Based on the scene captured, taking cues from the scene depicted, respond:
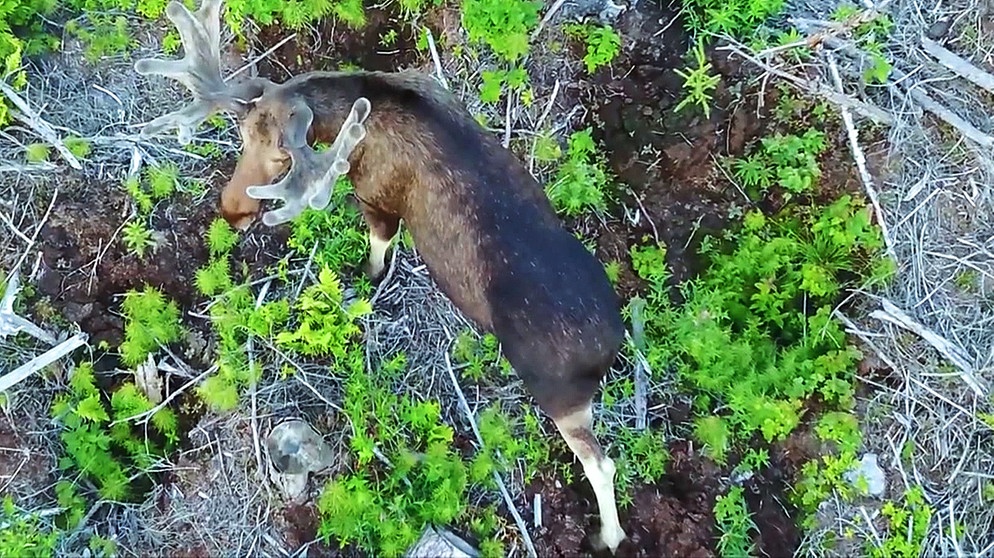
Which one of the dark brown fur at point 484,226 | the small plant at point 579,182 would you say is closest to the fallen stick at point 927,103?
the small plant at point 579,182

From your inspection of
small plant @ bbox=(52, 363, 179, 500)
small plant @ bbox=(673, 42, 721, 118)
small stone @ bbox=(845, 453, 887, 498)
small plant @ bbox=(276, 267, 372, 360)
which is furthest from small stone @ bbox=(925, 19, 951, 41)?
small plant @ bbox=(52, 363, 179, 500)

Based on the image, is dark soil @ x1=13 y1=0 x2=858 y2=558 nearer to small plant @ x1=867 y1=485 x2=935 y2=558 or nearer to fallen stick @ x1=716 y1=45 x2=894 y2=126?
fallen stick @ x1=716 y1=45 x2=894 y2=126

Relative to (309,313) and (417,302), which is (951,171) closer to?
(417,302)

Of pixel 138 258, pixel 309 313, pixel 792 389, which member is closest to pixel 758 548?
pixel 792 389

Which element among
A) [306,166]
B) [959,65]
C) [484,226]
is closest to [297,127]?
[306,166]

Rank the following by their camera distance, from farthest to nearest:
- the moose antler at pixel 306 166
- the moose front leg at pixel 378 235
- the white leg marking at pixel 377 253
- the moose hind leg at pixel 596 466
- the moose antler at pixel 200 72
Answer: the white leg marking at pixel 377 253
the moose front leg at pixel 378 235
the moose hind leg at pixel 596 466
the moose antler at pixel 200 72
the moose antler at pixel 306 166

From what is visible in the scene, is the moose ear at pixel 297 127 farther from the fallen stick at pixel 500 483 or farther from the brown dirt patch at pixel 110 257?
the fallen stick at pixel 500 483

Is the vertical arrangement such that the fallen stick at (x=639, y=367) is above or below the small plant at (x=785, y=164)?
below
